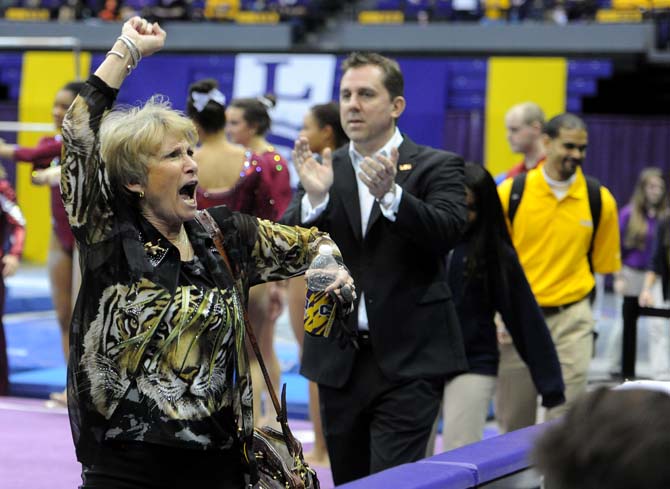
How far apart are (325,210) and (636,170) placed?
13.5m

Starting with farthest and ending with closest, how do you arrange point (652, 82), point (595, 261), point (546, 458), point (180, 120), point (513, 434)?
point (652, 82), point (595, 261), point (513, 434), point (180, 120), point (546, 458)

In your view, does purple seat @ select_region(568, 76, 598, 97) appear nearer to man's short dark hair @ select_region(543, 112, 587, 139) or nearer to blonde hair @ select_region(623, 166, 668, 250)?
blonde hair @ select_region(623, 166, 668, 250)

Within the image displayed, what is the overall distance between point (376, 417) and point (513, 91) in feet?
42.9

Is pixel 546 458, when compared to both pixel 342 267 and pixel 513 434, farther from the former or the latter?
pixel 513 434

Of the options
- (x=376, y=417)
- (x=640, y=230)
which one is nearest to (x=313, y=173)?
(x=376, y=417)

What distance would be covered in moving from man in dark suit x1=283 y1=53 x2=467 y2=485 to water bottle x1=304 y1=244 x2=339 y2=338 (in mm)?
756

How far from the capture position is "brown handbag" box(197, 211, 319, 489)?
8.88ft

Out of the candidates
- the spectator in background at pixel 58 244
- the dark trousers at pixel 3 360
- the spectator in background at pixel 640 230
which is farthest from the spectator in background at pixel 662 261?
the dark trousers at pixel 3 360

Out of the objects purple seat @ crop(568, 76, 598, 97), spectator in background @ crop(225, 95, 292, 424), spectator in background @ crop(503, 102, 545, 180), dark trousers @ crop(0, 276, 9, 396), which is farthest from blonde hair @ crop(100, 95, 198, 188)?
purple seat @ crop(568, 76, 598, 97)

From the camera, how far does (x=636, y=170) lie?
16.5 metres

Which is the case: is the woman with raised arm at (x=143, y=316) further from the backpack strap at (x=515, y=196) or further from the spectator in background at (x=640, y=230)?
the spectator in background at (x=640, y=230)

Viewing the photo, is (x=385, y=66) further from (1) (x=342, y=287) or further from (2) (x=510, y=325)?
(1) (x=342, y=287)

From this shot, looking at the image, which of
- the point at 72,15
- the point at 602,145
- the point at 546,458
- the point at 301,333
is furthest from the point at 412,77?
the point at 546,458

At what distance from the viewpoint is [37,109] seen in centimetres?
1845
